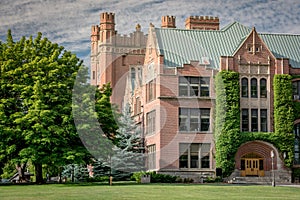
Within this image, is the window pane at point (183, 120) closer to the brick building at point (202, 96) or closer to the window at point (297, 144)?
the brick building at point (202, 96)

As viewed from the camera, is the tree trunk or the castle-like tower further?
the castle-like tower

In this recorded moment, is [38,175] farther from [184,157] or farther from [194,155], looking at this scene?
[194,155]

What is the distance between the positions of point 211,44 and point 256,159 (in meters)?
12.1

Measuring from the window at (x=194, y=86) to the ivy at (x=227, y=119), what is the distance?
42.8 inches

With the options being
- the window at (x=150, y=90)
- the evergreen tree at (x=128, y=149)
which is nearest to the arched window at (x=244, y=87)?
the window at (x=150, y=90)

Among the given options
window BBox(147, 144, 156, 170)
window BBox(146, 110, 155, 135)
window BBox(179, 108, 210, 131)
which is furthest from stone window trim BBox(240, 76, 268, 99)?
window BBox(147, 144, 156, 170)

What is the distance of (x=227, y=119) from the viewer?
55.1 meters

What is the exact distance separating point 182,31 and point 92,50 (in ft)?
104

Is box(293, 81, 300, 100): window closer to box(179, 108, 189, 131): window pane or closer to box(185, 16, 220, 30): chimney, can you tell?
box(179, 108, 189, 131): window pane

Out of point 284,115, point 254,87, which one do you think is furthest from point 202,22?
point 284,115

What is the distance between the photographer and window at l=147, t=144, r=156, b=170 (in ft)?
186

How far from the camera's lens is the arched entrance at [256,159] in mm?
55969

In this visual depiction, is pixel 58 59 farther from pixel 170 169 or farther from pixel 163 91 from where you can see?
pixel 170 169

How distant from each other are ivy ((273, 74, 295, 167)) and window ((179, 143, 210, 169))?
21.9ft
